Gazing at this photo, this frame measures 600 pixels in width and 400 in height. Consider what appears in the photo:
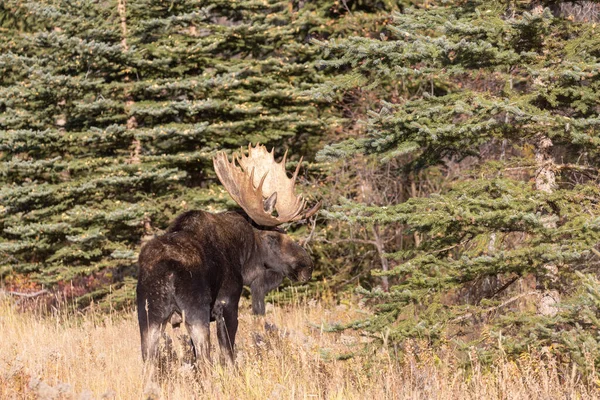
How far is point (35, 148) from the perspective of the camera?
12.5 meters

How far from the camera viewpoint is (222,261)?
24.2 ft

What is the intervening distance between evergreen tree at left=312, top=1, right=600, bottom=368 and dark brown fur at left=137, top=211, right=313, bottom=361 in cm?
118

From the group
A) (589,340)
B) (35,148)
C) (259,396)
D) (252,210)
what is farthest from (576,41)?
(35,148)

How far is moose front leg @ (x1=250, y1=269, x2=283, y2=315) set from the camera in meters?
8.37

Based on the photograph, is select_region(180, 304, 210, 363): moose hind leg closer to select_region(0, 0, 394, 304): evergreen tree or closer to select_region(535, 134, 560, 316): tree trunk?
select_region(535, 134, 560, 316): tree trunk

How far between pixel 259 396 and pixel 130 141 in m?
7.36

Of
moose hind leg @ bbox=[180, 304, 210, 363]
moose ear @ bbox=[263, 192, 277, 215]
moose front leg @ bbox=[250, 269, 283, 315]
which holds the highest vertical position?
moose ear @ bbox=[263, 192, 277, 215]

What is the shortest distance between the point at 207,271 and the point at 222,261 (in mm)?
390

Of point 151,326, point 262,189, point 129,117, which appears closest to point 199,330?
point 151,326

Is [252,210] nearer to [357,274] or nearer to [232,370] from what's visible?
[232,370]

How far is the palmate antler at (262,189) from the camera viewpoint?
8148 mm

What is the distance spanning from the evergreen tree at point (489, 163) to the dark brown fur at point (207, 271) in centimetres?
118

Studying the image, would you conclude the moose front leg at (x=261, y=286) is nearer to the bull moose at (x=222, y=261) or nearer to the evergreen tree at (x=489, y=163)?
the bull moose at (x=222, y=261)

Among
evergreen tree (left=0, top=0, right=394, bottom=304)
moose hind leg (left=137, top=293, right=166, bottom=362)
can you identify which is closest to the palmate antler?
moose hind leg (left=137, top=293, right=166, bottom=362)
